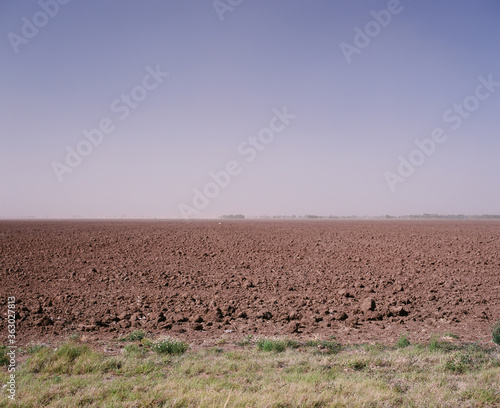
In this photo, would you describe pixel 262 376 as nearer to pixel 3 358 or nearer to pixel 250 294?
pixel 3 358

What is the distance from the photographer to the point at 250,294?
12.3 m

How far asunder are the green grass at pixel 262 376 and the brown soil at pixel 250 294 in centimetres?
135

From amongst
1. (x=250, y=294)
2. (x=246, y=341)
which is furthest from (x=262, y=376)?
(x=250, y=294)

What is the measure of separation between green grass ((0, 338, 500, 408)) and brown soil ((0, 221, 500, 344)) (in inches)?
53.3

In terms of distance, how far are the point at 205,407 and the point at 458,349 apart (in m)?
5.17

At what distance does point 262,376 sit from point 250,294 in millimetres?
6738

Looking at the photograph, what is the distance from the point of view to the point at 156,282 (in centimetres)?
1402

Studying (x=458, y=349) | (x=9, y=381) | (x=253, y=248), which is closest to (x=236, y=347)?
(x=9, y=381)

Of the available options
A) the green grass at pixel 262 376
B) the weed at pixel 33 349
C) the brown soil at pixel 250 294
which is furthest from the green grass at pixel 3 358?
the brown soil at pixel 250 294

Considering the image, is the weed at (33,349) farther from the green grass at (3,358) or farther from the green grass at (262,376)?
the green grass at (3,358)

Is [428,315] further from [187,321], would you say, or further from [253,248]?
[253,248]

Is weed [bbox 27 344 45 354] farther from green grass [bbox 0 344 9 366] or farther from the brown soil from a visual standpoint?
the brown soil

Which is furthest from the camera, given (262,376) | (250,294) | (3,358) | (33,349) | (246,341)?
(250,294)

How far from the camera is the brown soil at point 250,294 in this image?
347 inches
